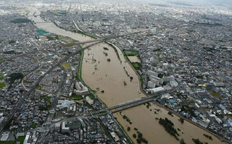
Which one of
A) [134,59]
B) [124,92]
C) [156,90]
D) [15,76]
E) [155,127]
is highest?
[134,59]

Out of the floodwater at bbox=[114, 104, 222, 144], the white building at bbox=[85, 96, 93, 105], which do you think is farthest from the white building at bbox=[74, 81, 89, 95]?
the floodwater at bbox=[114, 104, 222, 144]

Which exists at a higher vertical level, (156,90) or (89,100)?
(156,90)

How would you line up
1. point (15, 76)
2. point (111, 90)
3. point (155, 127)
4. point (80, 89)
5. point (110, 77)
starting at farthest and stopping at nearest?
point (110, 77), point (15, 76), point (111, 90), point (80, 89), point (155, 127)

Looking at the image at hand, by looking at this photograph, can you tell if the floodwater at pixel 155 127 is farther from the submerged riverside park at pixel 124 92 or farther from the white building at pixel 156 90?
the white building at pixel 156 90

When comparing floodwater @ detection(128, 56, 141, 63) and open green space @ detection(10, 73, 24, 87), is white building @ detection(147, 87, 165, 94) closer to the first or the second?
floodwater @ detection(128, 56, 141, 63)

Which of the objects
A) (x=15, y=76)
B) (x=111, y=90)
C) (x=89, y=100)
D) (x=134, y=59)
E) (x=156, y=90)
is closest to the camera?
(x=89, y=100)

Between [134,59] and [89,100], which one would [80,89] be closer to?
A: [89,100]

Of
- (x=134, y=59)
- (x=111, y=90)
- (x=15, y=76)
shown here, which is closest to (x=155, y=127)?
(x=111, y=90)

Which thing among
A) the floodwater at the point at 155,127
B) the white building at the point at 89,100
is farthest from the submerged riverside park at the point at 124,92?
the white building at the point at 89,100

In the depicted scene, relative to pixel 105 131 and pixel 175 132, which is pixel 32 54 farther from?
pixel 175 132

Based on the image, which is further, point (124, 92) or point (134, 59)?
point (134, 59)
